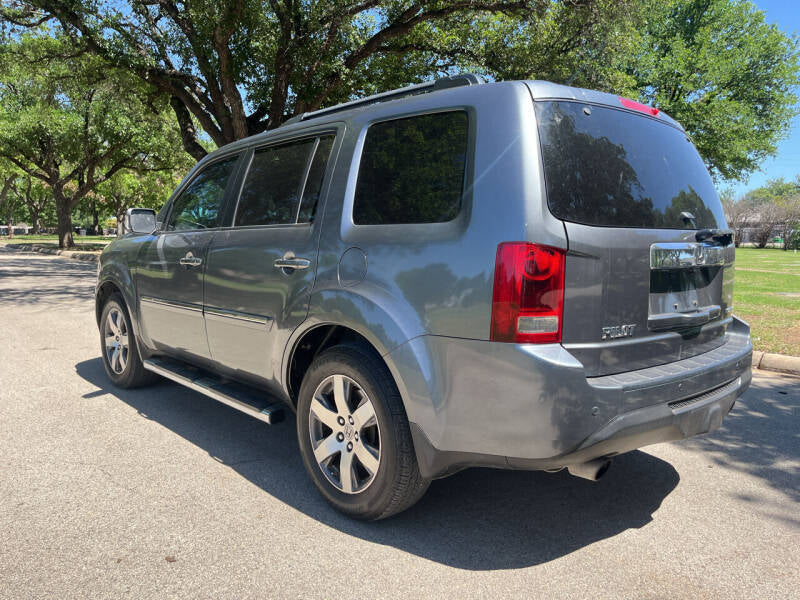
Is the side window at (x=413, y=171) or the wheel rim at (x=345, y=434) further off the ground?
the side window at (x=413, y=171)

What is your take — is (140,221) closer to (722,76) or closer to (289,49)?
(289,49)

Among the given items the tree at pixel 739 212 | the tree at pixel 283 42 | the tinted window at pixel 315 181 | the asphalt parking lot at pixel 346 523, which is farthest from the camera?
the tree at pixel 739 212

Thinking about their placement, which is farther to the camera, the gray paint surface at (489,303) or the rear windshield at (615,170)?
the rear windshield at (615,170)

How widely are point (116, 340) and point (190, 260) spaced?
1.61 meters

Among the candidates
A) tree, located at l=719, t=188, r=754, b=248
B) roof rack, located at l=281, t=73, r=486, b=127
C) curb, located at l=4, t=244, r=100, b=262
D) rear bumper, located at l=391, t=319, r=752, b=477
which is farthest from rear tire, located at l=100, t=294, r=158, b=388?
tree, located at l=719, t=188, r=754, b=248

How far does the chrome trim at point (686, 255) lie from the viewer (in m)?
2.64

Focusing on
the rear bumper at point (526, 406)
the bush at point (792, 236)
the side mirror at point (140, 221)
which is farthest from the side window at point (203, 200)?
the bush at point (792, 236)

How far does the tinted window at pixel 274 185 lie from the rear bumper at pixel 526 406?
131cm

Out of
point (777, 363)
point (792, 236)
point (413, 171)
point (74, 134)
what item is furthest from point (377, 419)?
point (792, 236)

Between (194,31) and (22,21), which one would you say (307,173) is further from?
(22,21)

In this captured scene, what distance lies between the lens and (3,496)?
3.06 m

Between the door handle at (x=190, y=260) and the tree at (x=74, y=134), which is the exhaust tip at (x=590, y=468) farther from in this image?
the tree at (x=74, y=134)

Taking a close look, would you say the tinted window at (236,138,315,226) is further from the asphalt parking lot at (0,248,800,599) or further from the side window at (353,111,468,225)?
the asphalt parking lot at (0,248,800,599)

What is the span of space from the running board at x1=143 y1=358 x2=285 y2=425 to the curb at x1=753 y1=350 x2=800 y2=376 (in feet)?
17.1
